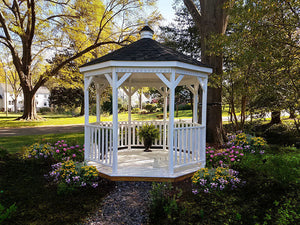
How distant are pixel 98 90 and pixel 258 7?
4.58 m

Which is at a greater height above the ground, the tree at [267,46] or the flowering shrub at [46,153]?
the tree at [267,46]

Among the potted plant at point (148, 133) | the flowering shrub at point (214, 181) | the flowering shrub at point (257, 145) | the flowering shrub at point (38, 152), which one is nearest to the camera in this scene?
the flowering shrub at point (214, 181)

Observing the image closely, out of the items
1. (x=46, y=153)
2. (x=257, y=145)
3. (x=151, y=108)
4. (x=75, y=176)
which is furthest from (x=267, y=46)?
(x=151, y=108)

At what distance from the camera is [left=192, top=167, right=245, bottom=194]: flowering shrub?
11.8ft

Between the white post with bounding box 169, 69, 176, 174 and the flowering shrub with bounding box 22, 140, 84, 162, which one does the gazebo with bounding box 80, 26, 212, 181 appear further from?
the flowering shrub with bounding box 22, 140, 84, 162

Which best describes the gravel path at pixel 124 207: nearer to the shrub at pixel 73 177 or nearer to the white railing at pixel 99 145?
the shrub at pixel 73 177

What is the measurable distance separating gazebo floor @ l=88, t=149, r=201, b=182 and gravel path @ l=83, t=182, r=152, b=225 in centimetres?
22

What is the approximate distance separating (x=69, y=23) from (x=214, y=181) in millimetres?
13433

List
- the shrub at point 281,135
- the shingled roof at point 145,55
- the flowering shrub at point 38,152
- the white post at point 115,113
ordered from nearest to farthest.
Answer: the shingled roof at point 145,55 < the white post at point 115,113 < the flowering shrub at point 38,152 < the shrub at point 281,135

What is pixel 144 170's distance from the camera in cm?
477

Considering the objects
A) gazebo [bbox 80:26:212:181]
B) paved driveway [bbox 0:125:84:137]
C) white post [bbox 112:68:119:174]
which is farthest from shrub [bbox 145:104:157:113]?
white post [bbox 112:68:119:174]

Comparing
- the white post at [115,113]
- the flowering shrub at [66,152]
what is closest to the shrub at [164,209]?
the white post at [115,113]

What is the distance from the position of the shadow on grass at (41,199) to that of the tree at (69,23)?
402 inches

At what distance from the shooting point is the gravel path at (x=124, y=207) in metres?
2.99
